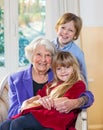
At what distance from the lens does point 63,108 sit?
2053 millimetres

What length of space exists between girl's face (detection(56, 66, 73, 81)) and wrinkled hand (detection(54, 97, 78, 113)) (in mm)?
182

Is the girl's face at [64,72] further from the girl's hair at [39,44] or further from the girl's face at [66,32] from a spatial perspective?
the girl's face at [66,32]

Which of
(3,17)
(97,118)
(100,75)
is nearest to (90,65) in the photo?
(100,75)

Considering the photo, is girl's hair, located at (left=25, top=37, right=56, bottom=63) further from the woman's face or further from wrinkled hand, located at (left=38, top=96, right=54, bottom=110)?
wrinkled hand, located at (left=38, top=96, right=54, bottom=110)

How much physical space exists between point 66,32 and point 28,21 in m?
1.00

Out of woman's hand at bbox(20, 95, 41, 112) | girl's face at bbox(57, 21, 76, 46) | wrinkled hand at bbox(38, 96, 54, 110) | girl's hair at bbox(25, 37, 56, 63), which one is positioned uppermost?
girl's face at bbox(57, 21, 76, 46)

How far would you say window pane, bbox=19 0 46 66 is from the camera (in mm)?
3484

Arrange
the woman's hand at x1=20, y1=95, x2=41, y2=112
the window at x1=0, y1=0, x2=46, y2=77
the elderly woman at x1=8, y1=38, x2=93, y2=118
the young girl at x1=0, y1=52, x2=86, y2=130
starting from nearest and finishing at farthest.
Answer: the young girl at x1=0, y1=52, x2=86, y2=130
the woman's hand at x1=20, y1=95, x2=41, y2=112
the elderly woman at x1=8, y1=38, x2=93, y2=118
the window at x1=0, y1=0, x2=46, y2=77

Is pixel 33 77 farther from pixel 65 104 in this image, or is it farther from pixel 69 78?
pixel 65 104

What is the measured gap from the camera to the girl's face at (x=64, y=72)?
2213 millimetres

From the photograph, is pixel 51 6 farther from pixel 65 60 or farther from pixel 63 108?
pixel 63 108

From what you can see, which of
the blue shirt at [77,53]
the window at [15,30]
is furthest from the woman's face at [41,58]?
the window at [15,30]

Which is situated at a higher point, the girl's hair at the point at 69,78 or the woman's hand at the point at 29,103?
the girl's hair at the point at 69,78

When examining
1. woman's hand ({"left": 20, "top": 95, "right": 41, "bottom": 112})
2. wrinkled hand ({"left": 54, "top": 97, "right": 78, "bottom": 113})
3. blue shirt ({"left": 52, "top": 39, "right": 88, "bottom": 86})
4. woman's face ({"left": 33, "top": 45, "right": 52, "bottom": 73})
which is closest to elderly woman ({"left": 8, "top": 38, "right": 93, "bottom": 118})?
woman's face ({"left": 33, "top": 45, "right": 52, "bottom": 73})
